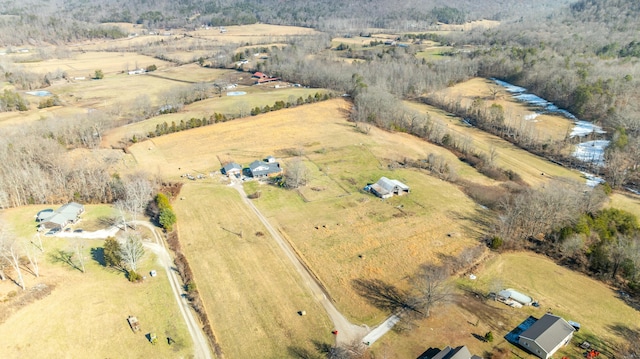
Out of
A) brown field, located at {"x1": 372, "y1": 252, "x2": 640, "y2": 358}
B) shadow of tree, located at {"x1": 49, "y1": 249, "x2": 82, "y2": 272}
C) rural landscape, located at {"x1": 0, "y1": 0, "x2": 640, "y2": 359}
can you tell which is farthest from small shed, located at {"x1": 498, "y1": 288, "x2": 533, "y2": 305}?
shadow of tree, located at {"x1": 49, "y1": 249, "x2": 82, "y2": 272}

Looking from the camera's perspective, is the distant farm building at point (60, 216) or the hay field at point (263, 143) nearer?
the distant farm building at point (60, 216)

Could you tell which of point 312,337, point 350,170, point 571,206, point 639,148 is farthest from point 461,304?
point 639,148

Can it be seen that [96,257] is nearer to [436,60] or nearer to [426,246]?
[426,246]

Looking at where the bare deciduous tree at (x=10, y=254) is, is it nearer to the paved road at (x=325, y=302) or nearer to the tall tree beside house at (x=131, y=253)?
the tall tree beside house at (x=131, y=253)

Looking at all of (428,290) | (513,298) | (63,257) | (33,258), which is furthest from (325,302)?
(33,258)

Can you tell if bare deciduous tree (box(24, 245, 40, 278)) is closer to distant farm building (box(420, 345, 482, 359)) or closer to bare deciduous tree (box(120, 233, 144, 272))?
bare deciduous tree (box(120, 233, 144, 272))

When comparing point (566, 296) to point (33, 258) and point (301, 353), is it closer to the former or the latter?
point (301, 353)

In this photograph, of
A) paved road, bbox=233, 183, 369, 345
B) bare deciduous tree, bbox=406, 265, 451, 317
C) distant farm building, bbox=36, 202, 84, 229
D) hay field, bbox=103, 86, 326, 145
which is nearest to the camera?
paved road, bbox=233, 183, 369, 345

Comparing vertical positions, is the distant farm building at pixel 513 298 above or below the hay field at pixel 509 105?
below

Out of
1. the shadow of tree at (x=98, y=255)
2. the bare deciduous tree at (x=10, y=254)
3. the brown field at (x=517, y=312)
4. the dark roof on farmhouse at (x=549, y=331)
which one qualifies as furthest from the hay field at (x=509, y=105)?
the bare deciduous tree at (x=10, y=254)
